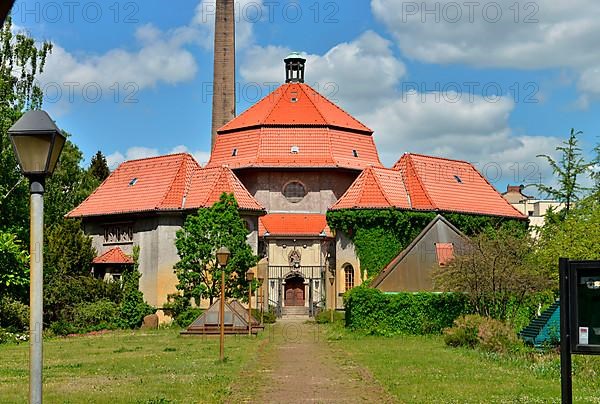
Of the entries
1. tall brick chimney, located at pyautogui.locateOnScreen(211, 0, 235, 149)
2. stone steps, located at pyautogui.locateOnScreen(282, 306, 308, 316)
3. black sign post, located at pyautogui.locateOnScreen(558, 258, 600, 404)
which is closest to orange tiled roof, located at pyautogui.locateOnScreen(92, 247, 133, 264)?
stone steps, located at pyautogui.locateOnScreen(282, 306, 308, 316)

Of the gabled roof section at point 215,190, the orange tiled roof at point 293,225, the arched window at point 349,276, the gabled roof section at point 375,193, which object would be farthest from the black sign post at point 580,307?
the orange tiled roof at point 293,225

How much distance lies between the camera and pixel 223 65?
2815 inches

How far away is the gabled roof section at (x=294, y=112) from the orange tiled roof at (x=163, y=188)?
6.68 meters

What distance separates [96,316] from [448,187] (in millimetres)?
24717

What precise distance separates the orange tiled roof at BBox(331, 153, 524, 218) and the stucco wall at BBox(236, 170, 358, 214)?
4.80 meters

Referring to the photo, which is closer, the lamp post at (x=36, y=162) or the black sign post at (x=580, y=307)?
the lamp post at (x=36, y=162)

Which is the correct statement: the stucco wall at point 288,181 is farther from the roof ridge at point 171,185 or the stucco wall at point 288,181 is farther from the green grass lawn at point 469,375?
the green grass lawn at point 469,375

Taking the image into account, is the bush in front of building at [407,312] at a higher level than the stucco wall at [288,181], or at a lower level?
lower

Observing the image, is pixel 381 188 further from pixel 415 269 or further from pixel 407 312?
pixel 407 312

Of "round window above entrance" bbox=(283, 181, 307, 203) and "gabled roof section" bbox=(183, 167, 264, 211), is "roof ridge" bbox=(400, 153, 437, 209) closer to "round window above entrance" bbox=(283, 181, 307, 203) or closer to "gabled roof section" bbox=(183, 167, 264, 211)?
"round window above entrance" bbox=(283, 181, 307, 203)

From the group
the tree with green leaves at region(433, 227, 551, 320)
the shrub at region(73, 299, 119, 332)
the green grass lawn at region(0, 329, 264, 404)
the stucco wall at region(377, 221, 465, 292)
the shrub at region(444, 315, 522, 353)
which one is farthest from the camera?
the shrub at region(73, 299, 119, 332)

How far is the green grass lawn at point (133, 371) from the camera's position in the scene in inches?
679

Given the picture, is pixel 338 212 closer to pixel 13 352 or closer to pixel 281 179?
pixel 281 179

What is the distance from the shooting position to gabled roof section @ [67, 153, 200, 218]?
57406mm
